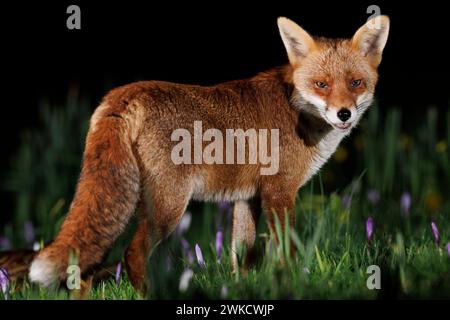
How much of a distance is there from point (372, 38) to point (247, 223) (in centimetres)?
182

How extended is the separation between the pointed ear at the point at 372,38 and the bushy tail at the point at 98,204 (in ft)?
6.78

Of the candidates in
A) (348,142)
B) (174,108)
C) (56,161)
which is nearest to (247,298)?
(174,108)

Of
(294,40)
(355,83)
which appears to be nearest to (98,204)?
(294,40)

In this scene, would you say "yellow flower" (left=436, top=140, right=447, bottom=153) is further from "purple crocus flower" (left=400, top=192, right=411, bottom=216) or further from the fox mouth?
the fox mouth

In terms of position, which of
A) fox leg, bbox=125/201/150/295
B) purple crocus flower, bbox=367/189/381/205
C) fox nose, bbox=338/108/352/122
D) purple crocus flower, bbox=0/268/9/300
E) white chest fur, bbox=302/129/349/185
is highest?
fox nose, bbox=338/108/352/122

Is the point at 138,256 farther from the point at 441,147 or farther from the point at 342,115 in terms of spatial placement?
the point at 441,147

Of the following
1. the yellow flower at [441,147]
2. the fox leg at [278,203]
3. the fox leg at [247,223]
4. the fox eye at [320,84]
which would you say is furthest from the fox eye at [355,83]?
the yellow flower at [441,147]

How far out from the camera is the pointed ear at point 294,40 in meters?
5.57

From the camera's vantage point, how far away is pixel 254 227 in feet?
19.3

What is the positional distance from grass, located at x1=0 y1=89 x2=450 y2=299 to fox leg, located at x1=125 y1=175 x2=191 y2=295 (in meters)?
0.11

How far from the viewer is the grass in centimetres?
445

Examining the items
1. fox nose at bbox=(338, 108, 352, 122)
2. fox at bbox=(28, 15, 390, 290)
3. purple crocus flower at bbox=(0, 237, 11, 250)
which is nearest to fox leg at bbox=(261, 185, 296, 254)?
fox at bbox=(28, 15, 390, 290)

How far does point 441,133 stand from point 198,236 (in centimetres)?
345

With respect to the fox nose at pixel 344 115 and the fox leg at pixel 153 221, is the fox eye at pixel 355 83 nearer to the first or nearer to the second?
the fox nose at pixel 344 115
